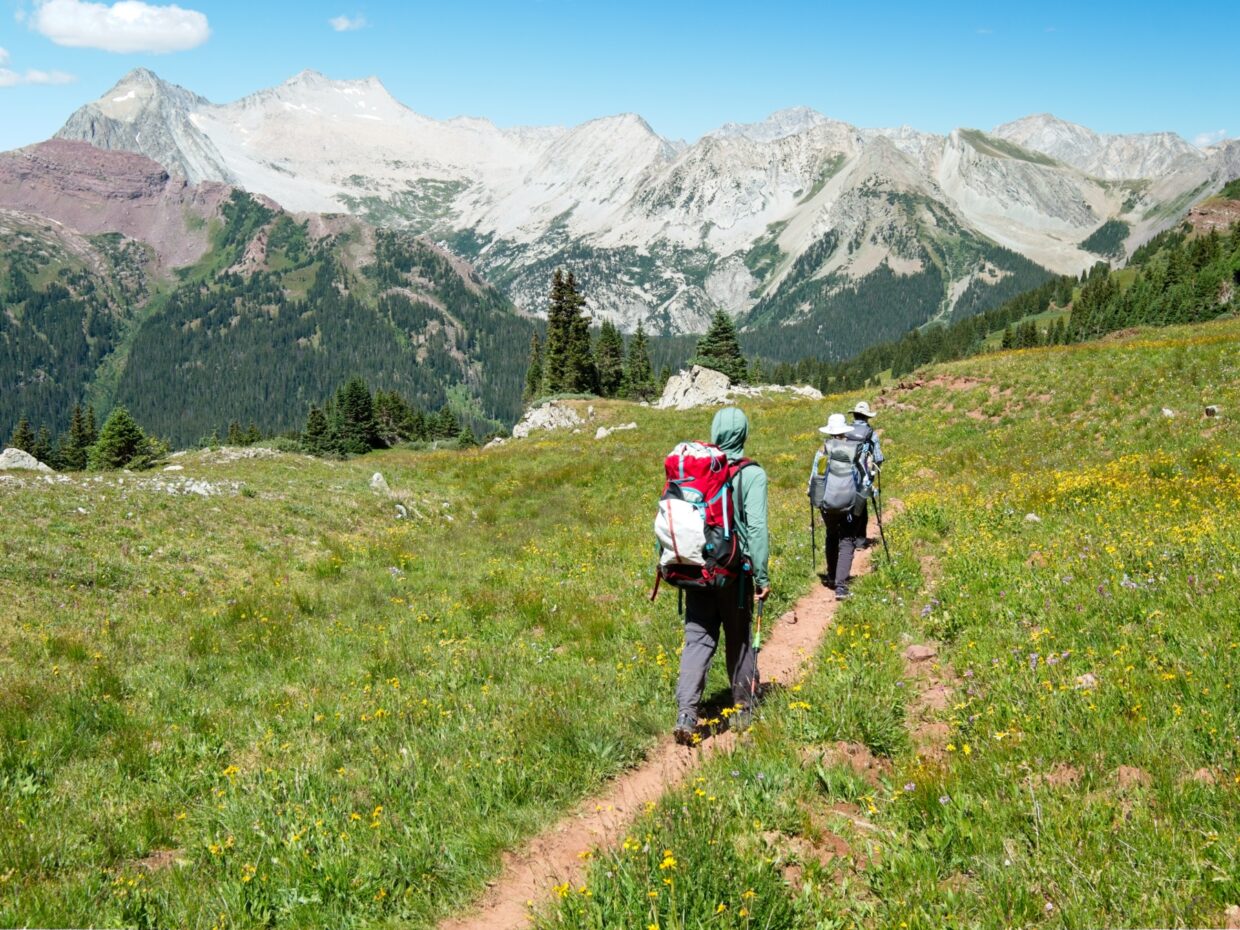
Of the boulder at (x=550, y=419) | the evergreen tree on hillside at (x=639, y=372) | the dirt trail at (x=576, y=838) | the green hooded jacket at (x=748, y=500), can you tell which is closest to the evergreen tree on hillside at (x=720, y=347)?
the evergreen tree on hillside at (x=639, y=372)

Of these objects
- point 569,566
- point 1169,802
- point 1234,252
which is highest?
point 1234,252

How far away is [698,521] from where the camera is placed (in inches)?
269

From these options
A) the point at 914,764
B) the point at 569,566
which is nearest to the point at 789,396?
the point at 569,566

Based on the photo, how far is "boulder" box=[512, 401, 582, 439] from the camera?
189 ft

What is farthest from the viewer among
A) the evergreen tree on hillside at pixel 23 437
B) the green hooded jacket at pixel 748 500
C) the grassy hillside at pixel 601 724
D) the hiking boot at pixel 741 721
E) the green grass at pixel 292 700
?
the evergreen tree on hillside at pixel 23 437

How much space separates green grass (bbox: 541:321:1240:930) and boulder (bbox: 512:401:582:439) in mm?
45910

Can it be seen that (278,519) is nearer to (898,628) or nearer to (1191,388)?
(898,628)

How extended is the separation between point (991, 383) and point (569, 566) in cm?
2408

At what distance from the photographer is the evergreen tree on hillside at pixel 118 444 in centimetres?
7800

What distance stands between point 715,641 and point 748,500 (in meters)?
1.61

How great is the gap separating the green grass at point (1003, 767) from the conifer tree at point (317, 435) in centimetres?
9548

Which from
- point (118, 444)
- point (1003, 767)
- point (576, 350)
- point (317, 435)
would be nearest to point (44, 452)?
point (118, 444)

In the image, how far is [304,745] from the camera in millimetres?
7355

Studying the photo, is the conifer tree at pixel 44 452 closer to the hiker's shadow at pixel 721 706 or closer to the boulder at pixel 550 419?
the boulder at pixel 550 419
